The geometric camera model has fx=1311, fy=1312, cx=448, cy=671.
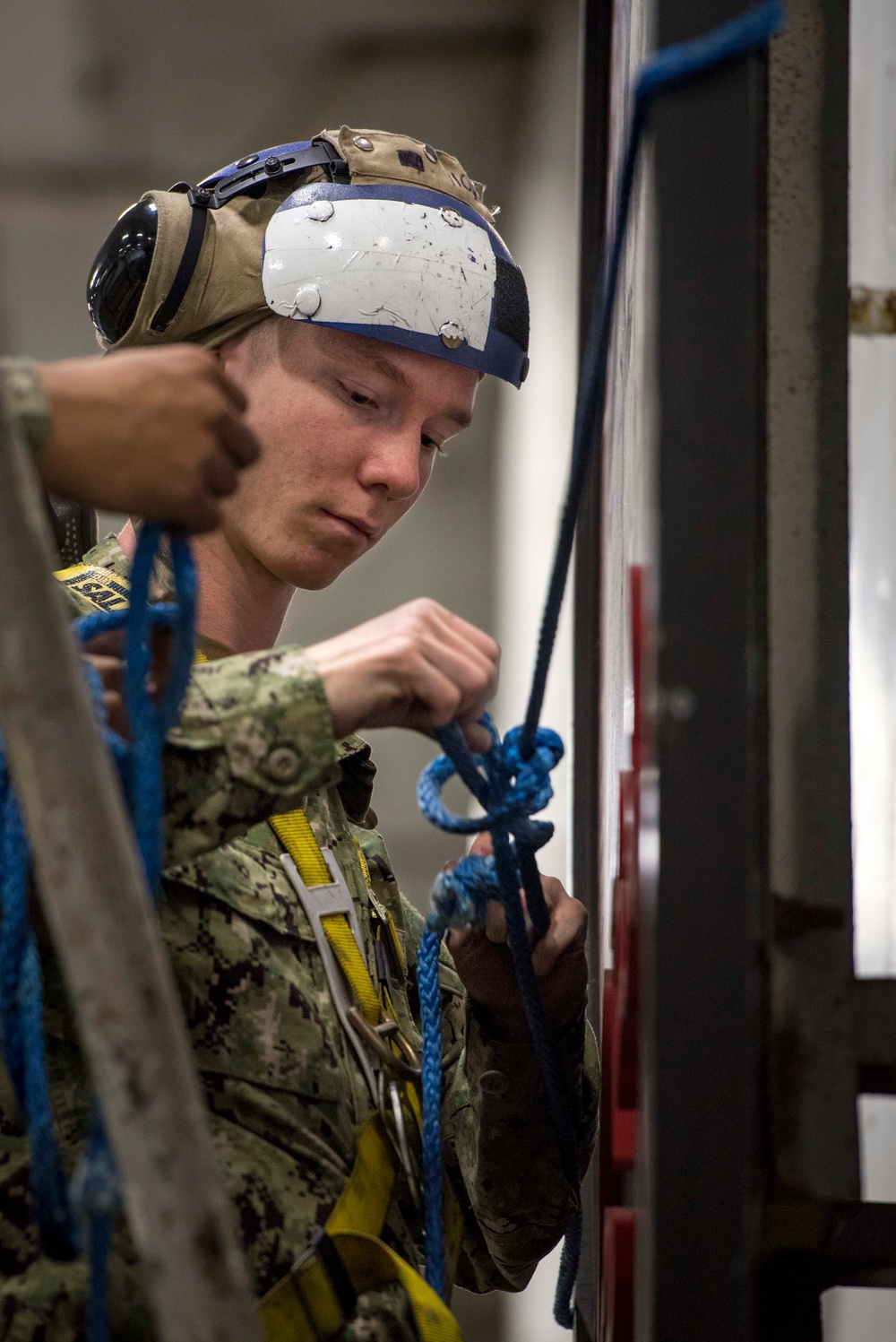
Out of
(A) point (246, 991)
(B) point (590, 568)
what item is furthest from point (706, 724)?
(B) point (590, 568)

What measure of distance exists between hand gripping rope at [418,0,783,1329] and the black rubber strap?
1.45 feet

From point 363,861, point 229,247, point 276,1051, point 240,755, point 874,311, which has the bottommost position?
point 276,1051

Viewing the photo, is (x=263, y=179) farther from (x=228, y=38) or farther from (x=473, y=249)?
(x=228, y=38)

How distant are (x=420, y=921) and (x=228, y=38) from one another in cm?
337

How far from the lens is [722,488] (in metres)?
0.70

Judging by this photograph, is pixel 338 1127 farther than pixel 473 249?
No

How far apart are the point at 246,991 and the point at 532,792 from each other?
0.85ft

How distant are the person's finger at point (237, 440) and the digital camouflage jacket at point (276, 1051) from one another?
15 cm

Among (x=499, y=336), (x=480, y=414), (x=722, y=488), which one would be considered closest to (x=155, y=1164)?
(x=722, y=488)

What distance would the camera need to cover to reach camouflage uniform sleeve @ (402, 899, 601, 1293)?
117 cm

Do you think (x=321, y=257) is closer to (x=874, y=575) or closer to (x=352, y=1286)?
(x=874, y=575)

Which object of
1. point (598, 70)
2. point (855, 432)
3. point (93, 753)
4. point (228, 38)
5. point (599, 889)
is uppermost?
point (228, 38)

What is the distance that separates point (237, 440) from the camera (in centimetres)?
68

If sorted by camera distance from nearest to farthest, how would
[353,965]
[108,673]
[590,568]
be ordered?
[108,673], [353,965], [590,568]
